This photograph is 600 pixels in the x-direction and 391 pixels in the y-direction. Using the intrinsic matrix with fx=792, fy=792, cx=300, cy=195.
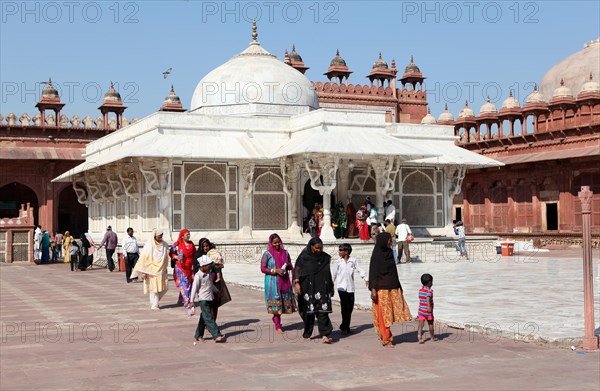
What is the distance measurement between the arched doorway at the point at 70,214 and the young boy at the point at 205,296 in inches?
1193

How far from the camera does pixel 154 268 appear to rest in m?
11.3

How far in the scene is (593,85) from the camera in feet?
101

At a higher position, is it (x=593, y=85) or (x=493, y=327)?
(x=593, y=85)

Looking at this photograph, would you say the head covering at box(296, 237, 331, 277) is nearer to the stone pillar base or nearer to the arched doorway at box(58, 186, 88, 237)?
the stone pillar base

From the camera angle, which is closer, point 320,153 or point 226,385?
point 226,385

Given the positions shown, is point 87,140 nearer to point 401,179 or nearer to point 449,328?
point 401,179

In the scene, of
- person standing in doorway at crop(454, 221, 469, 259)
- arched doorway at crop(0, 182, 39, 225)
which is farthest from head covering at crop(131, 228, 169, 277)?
arched doorway at crop(0, 182, 39, 225)

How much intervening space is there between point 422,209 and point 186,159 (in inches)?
293

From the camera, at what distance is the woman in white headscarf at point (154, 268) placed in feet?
36.4

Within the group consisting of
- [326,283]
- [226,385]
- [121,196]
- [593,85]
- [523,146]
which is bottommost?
[226,385]

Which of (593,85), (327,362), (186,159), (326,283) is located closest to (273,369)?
(327,362)

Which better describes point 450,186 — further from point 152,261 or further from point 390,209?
point 152,261

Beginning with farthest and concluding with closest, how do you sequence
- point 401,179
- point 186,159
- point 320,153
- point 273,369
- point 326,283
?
1. point 401,179
2. point 186,159
3. point 320,153
4. point 326,283
5. point 273,369

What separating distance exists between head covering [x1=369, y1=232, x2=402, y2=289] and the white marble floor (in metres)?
1.27
